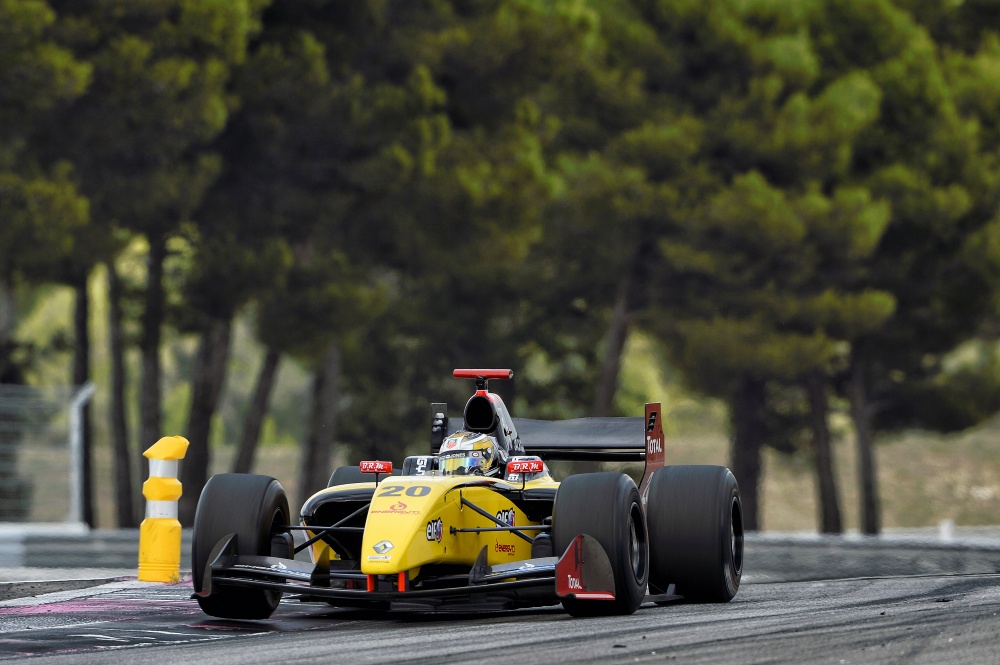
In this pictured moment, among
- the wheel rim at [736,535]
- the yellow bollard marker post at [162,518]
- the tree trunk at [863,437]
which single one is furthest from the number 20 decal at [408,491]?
the tree trunk at [863,437]

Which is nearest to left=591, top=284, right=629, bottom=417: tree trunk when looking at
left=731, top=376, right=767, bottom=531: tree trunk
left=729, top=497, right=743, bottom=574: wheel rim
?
left=731, top=376, right=767, bottom=531: tree trunk

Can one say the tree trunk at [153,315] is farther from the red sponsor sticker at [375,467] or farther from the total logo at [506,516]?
the total logo at [506,516]

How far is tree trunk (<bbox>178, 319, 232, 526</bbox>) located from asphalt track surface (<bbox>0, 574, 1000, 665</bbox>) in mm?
16540

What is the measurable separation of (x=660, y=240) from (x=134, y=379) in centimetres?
3114

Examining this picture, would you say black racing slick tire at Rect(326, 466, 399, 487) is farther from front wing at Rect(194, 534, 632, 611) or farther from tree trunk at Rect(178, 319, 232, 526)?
tree trunk at Rect(178, 319, 232, 526)

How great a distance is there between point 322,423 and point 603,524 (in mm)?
22165

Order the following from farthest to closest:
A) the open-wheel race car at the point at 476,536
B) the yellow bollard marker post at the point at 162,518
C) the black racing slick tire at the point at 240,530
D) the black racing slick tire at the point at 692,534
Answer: the yellow bollard marker post at the point at 162,518, the black racing slick tire at the point at 692,534, the black racing slick tire at the point at 240,530, the open-wheel race car at the point at 476,536

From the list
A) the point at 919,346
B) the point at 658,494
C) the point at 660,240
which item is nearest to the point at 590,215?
the point at 660,240

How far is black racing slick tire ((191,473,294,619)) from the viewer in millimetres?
9383

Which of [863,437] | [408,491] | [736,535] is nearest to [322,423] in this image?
[863,437]

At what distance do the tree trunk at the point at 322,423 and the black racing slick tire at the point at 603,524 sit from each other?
69.2 ft

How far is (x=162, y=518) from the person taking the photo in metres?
11.7

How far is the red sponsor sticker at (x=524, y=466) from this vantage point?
32.5 feet

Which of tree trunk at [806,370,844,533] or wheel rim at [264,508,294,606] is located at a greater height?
tree trunk at [806,370,844,533]
